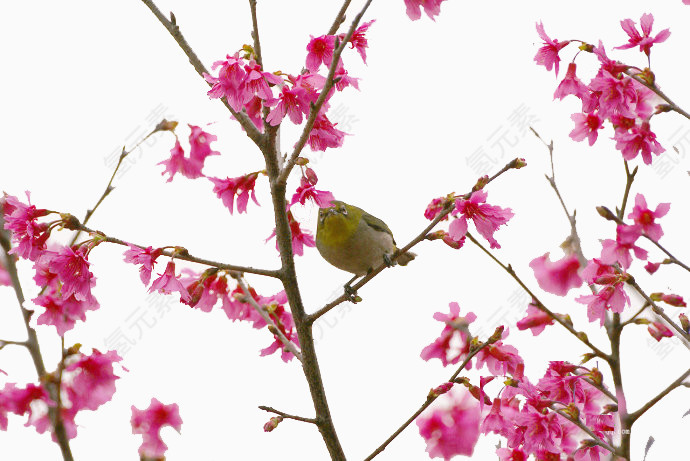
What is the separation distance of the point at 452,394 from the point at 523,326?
1.32ft

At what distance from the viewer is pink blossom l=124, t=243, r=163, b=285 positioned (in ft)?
7.64

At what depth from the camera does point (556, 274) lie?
2902mm

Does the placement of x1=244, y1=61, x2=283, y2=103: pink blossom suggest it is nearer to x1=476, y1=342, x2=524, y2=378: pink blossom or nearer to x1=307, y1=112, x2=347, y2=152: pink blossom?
x1=307, y1=112, x2=347, y2=152: pink blossom

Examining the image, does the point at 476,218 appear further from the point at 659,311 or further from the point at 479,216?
the point at 659,311

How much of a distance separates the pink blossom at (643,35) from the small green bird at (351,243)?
4.75 ft

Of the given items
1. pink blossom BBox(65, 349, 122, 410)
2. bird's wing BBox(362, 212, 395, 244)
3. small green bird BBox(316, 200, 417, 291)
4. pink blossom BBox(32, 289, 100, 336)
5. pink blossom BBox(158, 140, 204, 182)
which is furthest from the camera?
bird's wing BBox(362, 212, 395, 244)

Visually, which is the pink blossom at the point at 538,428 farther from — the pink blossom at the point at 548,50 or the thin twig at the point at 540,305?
the pink blossom at the point at 548,50

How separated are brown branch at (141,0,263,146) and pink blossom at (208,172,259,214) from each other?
0.38 meters

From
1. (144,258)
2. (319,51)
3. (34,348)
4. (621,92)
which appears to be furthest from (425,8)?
(34,348)

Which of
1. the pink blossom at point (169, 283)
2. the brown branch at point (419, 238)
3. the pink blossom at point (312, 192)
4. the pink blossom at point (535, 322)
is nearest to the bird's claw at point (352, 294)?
the brown branch at point (419, 238)

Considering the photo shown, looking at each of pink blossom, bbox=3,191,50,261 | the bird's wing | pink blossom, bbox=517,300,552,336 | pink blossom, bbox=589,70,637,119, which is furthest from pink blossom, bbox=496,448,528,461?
pink blossom, bbox=3,191,50,261

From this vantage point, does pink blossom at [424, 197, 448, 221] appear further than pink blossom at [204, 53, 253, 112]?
Yes

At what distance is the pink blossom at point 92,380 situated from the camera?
2.91 metres

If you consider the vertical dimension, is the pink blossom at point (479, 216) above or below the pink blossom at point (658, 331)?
above
